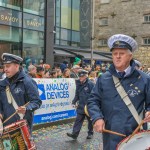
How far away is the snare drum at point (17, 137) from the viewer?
448cm

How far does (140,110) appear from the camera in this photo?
3.71m

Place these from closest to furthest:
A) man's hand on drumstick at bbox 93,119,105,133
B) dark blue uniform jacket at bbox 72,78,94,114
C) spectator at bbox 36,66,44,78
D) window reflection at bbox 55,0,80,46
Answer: man's hand on drumstick at bbox 93,119,105,133, dark blue uniform jacket at bbox 72,78,94,114, spectator at bbox 36,66,44,78, window reflection at bbox 55,0,80,46

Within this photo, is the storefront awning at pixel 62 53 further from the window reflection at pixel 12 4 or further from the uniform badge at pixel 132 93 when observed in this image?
the uniform badge at pixel 132 93

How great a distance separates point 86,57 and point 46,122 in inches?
602

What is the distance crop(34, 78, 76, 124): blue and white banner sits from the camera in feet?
33.3

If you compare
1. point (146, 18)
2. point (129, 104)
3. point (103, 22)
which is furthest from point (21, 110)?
point (103, 22)

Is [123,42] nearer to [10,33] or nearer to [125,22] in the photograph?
[10,33]

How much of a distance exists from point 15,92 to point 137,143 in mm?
2149

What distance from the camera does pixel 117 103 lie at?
12.1ft

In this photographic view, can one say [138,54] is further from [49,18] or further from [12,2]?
[12,2]

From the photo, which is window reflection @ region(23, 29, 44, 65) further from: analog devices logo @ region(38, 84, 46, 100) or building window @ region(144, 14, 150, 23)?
building window @ region(144, 14, 150, 23)

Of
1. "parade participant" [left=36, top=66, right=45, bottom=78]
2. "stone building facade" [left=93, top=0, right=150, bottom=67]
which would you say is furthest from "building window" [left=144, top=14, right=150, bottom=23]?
"parade participant" [left=36, top=66, right=45, bottom=78]

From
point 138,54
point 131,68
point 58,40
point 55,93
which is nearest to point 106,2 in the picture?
point 138,54

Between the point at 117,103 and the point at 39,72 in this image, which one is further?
the point at 39,72
